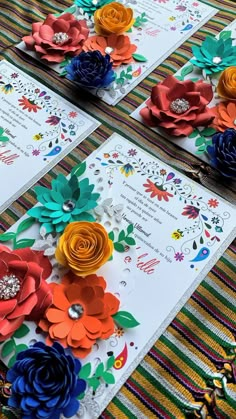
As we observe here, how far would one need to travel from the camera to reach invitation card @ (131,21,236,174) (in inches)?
26.0

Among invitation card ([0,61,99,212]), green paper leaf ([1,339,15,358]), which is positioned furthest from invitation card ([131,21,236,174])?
green paper leaf ([1,339,15,358])

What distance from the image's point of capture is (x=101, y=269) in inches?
22.4

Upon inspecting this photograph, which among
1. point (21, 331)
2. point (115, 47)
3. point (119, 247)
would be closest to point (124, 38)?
point (115, 47)

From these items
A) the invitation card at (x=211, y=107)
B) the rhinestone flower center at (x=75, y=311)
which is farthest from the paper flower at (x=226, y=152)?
the rhinestone flower center at (x=75, y=311)

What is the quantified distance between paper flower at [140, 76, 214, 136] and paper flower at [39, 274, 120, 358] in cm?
28

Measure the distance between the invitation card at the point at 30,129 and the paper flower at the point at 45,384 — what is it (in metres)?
0.24

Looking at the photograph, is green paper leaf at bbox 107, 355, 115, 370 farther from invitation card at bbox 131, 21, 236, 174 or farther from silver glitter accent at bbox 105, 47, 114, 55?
silver glitter accent at bbox 105, 47, 114, 55

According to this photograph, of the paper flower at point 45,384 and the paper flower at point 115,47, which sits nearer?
the paper flower at point 45,384

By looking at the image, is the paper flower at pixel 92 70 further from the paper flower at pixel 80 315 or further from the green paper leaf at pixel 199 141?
the paper flower at pixel 80 315

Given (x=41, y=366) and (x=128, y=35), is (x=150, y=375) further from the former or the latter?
(x=128, y=35)

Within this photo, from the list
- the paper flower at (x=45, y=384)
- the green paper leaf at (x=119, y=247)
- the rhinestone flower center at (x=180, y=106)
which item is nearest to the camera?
the paper flower at (x=45, y=384)

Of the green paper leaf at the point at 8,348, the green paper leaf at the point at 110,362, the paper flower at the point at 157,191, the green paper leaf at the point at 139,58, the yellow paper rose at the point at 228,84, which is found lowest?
the green paper leaf at the point at 8,348

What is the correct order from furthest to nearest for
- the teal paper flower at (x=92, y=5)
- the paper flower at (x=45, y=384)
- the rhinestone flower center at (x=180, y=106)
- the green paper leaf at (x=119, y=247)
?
the teal paper flower at (x=92, y=5) → the rhinestone flower center at (x=180, y=106) → the green paper leaf at (x=119, y=247) → the paper flower at (x=45, y=384)

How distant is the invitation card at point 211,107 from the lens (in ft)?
2.16
